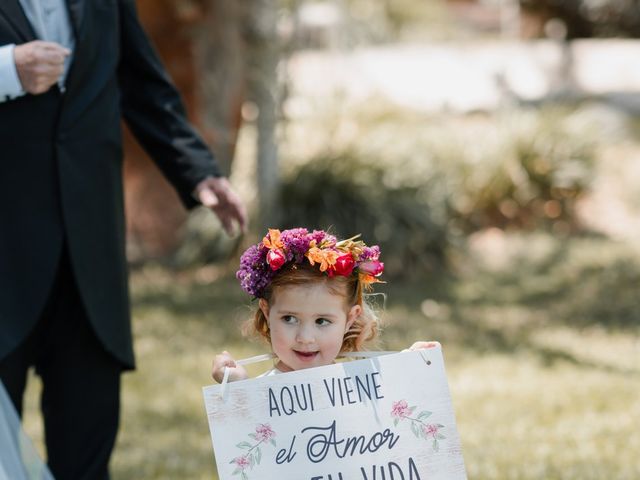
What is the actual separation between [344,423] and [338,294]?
0.30 meters

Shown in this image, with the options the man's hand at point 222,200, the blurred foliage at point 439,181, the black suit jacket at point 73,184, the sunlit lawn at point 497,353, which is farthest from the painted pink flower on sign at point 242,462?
the blurred foliage at point 439,181

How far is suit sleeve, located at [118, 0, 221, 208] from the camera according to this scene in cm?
326

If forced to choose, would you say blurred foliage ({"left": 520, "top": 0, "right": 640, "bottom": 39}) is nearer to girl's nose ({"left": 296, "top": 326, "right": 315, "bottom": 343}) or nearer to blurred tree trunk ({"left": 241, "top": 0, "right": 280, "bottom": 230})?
blurred tree trunk ({"left": 241, "top": 0, "right": 280, "bottom": 230})

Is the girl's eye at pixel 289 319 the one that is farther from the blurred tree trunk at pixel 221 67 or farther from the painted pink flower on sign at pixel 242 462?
the blurred tree trunk at pixel 221 67

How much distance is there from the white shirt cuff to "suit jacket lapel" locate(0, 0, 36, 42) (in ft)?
0.30

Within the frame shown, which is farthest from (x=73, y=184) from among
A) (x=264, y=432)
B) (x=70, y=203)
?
(x=264, y=432)

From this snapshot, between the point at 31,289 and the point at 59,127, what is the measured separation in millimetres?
427

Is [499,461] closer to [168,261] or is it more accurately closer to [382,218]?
[382,218]

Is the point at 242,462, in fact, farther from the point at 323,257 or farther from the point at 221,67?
the point at 221,67

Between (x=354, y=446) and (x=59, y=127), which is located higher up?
(x=59, y=127)

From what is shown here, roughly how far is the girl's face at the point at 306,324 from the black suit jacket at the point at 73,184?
2.20 ft

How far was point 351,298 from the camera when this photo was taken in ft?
8.57

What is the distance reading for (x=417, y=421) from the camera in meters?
2.46

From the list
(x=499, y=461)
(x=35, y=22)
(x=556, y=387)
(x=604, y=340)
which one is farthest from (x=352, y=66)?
(x=35, y=22)
